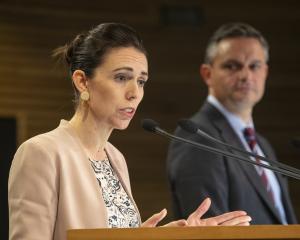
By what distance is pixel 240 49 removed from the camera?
14.4 ft

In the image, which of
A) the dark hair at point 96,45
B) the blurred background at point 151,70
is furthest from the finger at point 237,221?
the blurred background at point 151,70

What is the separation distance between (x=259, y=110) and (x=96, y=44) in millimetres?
3890

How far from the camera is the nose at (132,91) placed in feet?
9.24

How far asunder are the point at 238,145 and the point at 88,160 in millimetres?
1515

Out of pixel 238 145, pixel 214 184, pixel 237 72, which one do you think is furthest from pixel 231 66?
pixel 214 184

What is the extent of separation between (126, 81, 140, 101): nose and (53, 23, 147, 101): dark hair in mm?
164

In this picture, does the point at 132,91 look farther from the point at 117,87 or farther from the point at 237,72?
the point at 237,72

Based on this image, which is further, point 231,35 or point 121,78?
point 231,35

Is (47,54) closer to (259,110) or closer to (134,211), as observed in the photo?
(259,110)

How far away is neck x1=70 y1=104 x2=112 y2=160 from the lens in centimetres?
288

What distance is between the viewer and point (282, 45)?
22.1 ft

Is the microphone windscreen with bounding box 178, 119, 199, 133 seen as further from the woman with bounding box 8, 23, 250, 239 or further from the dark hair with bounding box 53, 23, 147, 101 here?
the dark hair with bounding box 53, 23, 147, 101

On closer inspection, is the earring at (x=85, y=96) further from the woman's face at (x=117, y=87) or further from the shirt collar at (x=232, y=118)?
the shirt collar at (x=232, y=118)

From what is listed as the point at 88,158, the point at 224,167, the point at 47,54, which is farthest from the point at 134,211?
the point at 47,54
